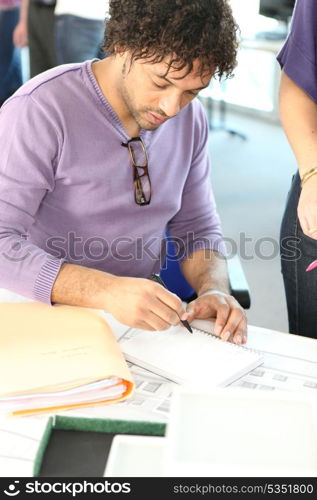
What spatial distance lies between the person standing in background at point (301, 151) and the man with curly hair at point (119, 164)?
13 cm

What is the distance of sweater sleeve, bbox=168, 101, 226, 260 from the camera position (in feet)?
5.32

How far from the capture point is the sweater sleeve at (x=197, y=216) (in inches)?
63.9

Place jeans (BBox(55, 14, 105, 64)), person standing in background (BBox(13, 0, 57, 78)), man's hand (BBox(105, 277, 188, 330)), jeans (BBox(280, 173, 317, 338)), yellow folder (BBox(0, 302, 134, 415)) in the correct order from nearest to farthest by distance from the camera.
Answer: yellow folder (BBox(0, 302, 134, 415)), man's hand (BBox(105, 277, 188, 330)), jeans (BBox(280, 173, 317, 338)), jeans (BBox(55, 14, 105, 64)), person standing in background (BBox(13, 0, 57, 78))

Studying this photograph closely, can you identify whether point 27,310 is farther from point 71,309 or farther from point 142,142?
point 142,142

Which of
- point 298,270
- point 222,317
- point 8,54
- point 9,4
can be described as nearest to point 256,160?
point 8,54

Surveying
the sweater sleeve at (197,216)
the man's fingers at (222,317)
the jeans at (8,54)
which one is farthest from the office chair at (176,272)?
the jeans at (8,54)

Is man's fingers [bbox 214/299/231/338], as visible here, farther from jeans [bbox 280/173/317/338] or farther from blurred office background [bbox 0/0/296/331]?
blurred office background [bbox 0/0/296/331]

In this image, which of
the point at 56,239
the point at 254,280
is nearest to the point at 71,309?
the point at 56,239

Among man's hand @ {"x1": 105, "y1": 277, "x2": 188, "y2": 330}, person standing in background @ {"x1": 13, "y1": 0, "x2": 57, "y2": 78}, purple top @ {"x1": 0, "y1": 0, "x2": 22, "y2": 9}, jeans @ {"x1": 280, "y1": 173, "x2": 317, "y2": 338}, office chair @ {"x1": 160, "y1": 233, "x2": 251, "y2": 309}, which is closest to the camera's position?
man's hand @ {"x1": 105, "y1": 277, "x2": 188, "y2": 330}

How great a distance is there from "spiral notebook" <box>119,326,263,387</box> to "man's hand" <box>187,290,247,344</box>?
0.10 feet

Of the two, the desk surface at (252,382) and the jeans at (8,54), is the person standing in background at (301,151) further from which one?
the jeans at (8,54)

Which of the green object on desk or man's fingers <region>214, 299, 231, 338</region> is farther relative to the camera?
man's fingers <region>214, 299, 231, 338</region>

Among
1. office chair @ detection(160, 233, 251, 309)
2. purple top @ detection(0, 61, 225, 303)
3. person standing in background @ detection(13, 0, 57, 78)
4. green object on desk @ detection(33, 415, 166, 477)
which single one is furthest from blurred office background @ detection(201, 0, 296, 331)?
green object on desk @ detection(33, 415, 166, 477)

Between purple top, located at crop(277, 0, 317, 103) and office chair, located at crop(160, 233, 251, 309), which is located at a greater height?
purple top, located at crop(277, 0, 317, 103)
